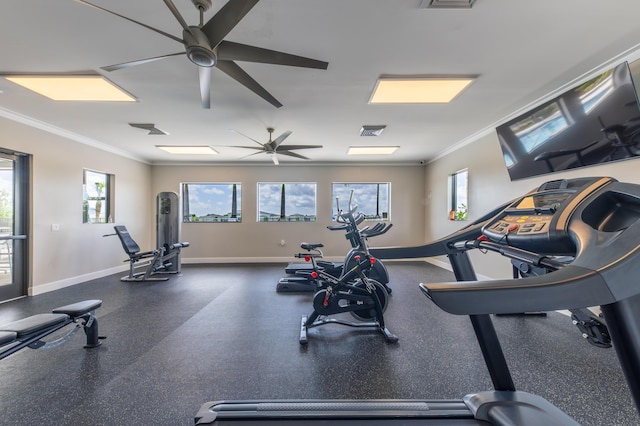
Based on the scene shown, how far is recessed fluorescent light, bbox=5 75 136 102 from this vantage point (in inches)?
111

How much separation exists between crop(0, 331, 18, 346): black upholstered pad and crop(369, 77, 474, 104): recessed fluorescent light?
3593mm

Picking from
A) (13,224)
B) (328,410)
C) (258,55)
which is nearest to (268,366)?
(328,410)

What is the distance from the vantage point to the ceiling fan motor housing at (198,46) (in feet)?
5.81

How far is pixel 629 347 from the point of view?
612mm

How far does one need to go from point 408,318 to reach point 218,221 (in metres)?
5.45

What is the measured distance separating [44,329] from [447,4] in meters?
3.66

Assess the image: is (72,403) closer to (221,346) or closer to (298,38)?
(221,346)

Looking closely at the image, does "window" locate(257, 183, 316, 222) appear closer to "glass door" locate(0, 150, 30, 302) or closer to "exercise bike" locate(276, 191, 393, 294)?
"exercise bike" locate(276, 191, 393, 294)

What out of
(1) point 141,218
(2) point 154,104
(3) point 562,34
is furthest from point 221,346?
(1) point 141,218

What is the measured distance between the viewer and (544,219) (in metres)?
0.93

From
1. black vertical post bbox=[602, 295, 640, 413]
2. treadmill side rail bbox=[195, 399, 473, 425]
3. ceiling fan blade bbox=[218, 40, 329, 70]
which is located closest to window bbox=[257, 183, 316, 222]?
ceiling fan blade bbox=[218, 40, 329, 70]

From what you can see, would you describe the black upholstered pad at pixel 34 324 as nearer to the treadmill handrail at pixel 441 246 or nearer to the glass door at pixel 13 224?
the treadmill handrail at pixel 441 246

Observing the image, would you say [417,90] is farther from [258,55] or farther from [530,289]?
[530,289]

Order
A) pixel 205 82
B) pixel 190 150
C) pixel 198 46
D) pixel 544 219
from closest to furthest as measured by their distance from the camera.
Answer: pixel 544 219
pixel 198 46
pixel 205 82
pixel 190 150
